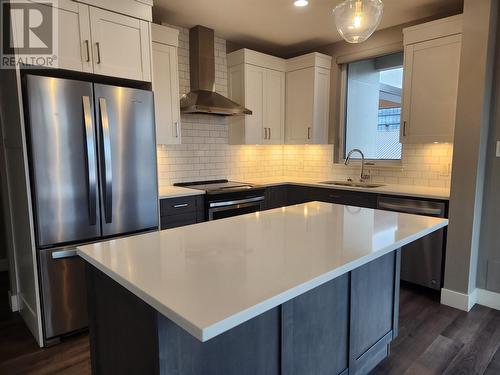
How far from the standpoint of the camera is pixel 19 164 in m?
2.30

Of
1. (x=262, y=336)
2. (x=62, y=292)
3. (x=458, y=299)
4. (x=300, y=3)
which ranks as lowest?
(x=458, y=299)

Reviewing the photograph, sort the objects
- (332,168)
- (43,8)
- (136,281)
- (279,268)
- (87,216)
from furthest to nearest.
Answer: (332,168) → (87,216) → (43,8) → (279,268) → (136,281)

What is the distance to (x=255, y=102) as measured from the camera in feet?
13.3

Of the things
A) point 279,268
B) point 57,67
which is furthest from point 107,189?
point 279,268

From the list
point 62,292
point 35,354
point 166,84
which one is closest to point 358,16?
point 166,84

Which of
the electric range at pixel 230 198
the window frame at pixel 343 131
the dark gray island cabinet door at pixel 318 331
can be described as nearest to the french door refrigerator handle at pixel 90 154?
the electric range at pixel 230 198

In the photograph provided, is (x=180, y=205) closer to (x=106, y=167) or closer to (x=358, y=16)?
(x=106, y=167)

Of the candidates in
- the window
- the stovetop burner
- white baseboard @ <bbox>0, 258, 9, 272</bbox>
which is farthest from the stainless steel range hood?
white baseboard @ <bbox>0, 258, 9, 272</bbox>

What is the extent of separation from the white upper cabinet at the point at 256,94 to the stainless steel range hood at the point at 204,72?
292 millimetres

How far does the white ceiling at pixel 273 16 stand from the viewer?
304 centimetres

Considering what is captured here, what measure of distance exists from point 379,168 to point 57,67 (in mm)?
3340

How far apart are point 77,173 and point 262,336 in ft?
5.72

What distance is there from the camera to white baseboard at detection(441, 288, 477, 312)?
110 inches

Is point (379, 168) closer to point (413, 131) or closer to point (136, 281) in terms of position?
point (413, 131)
